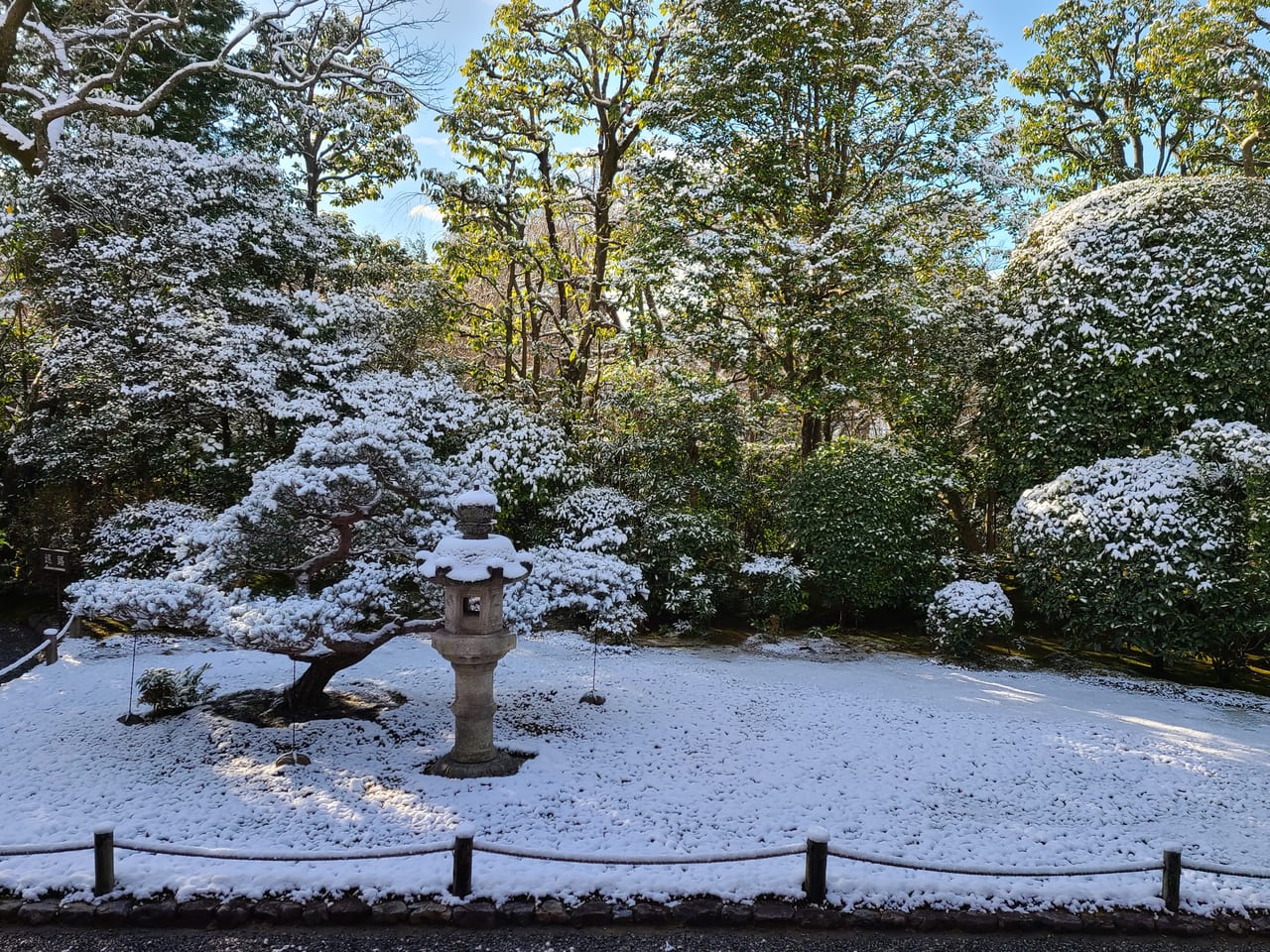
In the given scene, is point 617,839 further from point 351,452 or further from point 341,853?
point 351,452

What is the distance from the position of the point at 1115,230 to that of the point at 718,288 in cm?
585

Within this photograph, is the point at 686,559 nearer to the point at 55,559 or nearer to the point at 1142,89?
the point at 55,559

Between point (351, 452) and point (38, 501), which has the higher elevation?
point (351, 452)

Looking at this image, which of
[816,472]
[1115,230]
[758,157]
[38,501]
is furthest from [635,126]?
[38,501]

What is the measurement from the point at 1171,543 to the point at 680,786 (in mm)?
6862

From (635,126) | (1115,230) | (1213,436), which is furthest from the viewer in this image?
(635,126)

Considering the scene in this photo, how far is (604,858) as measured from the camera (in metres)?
4.59

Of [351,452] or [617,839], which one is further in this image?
[351,452]

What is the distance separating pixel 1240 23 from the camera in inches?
511

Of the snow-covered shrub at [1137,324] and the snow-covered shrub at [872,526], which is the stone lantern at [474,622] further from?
the snow-covered shrub at [1137,324]

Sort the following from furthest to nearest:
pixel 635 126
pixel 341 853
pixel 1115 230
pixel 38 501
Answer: pixel 635 126 < pixel 38 501 < pixel 1115 230 < pixel 341 853

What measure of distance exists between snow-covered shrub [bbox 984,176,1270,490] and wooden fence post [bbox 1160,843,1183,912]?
23.8 ft

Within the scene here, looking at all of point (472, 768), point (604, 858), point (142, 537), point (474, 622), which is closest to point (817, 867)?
point (604, 858)

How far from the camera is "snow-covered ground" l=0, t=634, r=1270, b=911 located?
181 inches
